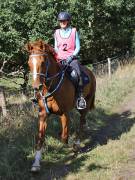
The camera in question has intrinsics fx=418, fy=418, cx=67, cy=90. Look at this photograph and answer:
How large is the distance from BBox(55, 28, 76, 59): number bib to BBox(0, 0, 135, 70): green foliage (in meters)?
8.79

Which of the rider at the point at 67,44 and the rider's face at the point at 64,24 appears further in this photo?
the rider at the point at 67,44

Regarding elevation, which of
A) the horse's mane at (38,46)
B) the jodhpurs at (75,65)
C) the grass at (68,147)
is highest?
the horse's mane at (38,46)

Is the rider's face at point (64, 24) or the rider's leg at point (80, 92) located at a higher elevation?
the rider's face at point (64, 24)

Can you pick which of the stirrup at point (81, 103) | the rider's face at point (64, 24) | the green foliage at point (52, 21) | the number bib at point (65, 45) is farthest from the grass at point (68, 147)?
the green foliage at point (52, 21)

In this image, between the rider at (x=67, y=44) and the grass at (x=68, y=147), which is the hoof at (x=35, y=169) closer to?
the grass at (x=68, y=147)

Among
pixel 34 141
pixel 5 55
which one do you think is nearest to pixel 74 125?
pixel 34 141

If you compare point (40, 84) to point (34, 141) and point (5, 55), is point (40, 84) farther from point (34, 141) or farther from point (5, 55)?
point (5, 55)

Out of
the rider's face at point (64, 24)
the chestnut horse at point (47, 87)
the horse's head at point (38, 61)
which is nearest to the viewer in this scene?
the horse's head at point (38, 61)

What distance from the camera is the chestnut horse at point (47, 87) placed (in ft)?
22.9

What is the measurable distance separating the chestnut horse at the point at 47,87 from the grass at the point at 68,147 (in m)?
0.43

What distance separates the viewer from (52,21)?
21.0m

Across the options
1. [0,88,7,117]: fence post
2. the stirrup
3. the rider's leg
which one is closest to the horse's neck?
the rider's leg

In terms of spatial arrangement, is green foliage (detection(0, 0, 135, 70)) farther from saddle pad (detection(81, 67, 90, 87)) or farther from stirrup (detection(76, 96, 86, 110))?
stirrup (detection(76, 96, 86, 110))

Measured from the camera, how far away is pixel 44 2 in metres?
20.9
